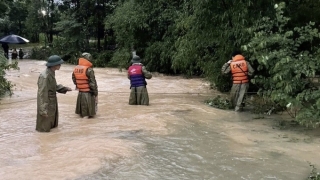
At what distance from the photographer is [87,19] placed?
29.8m

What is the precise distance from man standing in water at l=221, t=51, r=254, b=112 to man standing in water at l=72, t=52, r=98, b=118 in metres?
3.56

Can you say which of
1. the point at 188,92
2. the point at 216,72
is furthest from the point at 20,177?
the point at 188,92

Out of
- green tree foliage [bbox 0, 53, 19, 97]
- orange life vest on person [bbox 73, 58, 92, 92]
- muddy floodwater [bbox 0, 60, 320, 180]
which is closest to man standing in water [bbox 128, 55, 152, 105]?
muddy floodwater [bbox 0, 60, 320, 180]

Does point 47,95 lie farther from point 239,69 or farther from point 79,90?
point 239,69

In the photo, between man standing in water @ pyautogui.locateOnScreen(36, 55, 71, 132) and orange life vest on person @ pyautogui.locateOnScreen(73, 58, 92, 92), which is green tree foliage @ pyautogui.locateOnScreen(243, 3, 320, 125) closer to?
orange life vest on person @ pyautogui.locateOnScreen(73, 58, 92, 92)

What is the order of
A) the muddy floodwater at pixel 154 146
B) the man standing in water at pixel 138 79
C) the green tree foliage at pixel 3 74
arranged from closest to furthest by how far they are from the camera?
the muddy floodwater at pixel 154 146 → the man standing in water at pixel 138 79 → the green tree foliage at pixel 3 74

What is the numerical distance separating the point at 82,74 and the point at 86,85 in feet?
0.96

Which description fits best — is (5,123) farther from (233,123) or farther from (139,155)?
(233,123)

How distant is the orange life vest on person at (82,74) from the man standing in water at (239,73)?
366 centimetres

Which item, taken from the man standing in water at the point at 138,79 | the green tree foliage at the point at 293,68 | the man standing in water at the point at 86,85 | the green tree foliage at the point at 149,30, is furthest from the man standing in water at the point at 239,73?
the green tree foliage at the point at 149,30

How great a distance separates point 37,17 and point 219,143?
3287 centimetres

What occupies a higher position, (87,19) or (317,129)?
(87,19)

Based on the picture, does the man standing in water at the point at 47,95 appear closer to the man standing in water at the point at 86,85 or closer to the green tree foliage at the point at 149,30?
the man standing in water at the point at 86,85

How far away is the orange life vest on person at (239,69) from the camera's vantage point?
10522mm
